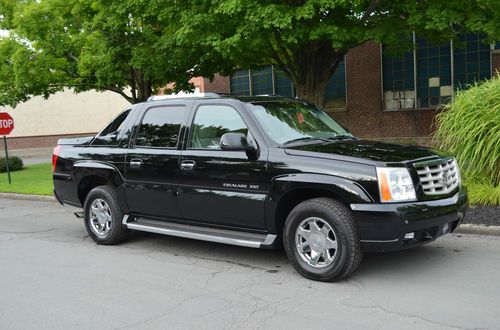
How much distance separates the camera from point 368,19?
515 inches

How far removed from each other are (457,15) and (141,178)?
26.6ft

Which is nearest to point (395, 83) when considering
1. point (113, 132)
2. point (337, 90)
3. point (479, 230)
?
point (337, 90)

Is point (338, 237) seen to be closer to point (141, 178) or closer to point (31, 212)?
point (141, 178)

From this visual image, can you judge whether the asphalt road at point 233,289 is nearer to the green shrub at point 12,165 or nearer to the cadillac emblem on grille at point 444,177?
the cadillac emblem on grille at point 444,177

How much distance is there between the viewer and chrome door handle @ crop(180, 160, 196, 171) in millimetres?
6137

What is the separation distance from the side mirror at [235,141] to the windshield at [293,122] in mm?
304

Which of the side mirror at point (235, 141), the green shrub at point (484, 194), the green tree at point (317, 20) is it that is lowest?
the green shrub at point (484, 194)

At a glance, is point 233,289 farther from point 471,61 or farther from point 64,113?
point 64,113

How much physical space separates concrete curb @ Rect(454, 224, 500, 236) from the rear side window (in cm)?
397

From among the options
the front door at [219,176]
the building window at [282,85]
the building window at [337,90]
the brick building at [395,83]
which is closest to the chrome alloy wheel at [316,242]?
the front door at [219,176]

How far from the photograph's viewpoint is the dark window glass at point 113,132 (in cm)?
727

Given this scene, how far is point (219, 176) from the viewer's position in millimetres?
5902

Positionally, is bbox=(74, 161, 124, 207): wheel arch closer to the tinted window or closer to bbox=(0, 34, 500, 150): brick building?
the tinted window

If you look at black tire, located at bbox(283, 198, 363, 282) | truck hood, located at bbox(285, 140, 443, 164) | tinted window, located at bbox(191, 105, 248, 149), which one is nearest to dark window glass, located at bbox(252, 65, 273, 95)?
tinted window, located at bbox(191, 105, 248, 149)
